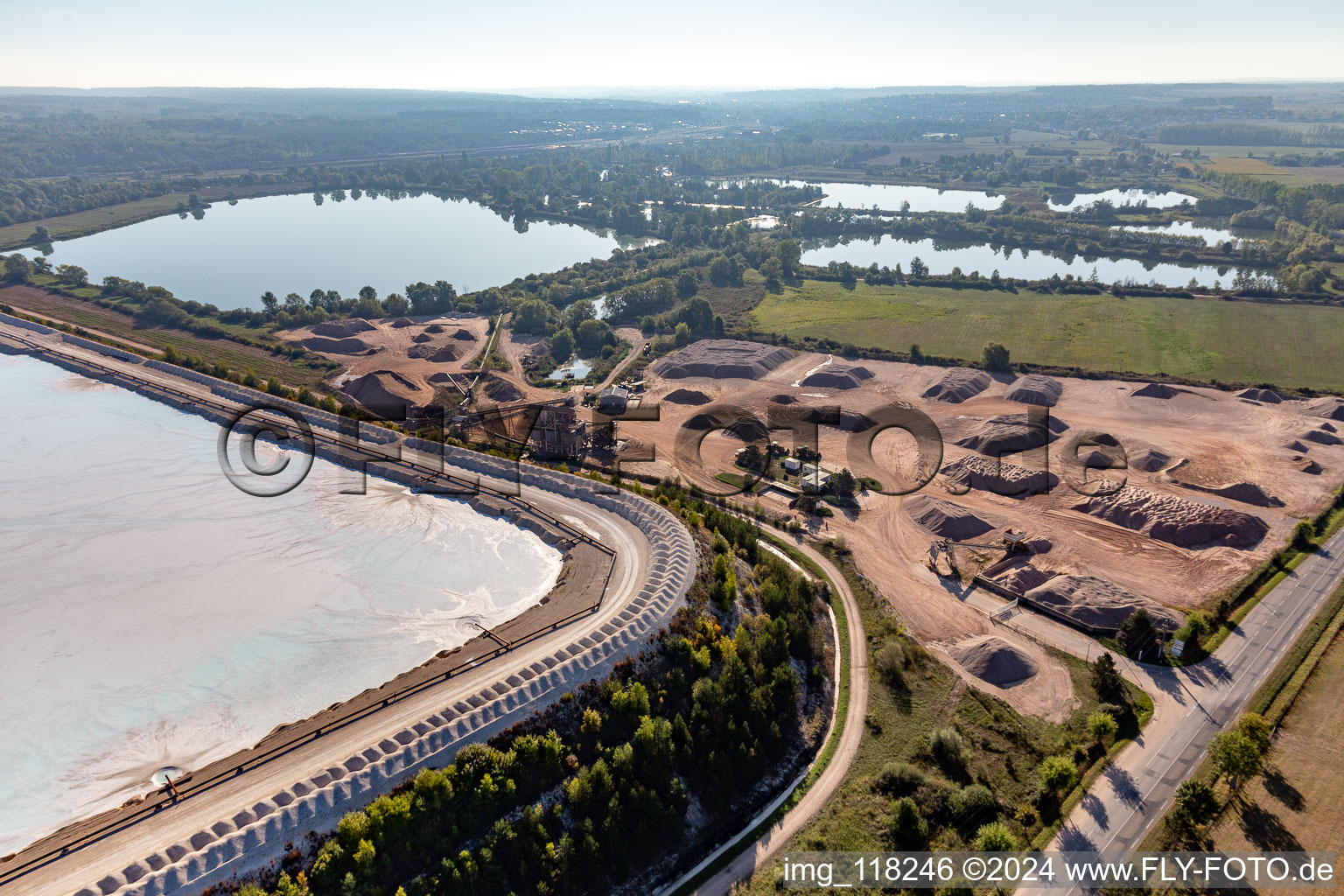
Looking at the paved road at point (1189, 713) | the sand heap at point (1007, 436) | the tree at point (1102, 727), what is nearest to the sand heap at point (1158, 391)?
the sand heap at point (1007, 436)

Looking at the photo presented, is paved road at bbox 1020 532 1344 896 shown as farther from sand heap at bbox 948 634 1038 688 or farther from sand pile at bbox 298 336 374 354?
sand pile at bbox 298 336 374 354

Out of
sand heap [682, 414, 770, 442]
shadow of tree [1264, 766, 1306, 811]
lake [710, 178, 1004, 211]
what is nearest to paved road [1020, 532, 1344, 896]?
shadow of tree [1264, 766, 1306, 811]

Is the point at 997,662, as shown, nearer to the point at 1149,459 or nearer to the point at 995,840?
the point at 995,840

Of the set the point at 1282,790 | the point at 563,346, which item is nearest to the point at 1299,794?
the point at 1282,790

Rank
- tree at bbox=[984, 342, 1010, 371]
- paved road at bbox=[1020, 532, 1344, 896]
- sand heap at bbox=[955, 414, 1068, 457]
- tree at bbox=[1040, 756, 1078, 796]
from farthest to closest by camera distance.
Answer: tree at bbox=[984, 342, 1010, 371] < sand heap at bbox=[955, 414, 1068, 457] < tree at bbox=[1040, 756, 1078, 796] < paved road at bbox=[1020, 532, 1344, 896]

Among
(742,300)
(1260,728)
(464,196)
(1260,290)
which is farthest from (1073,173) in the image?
(1260,728)
